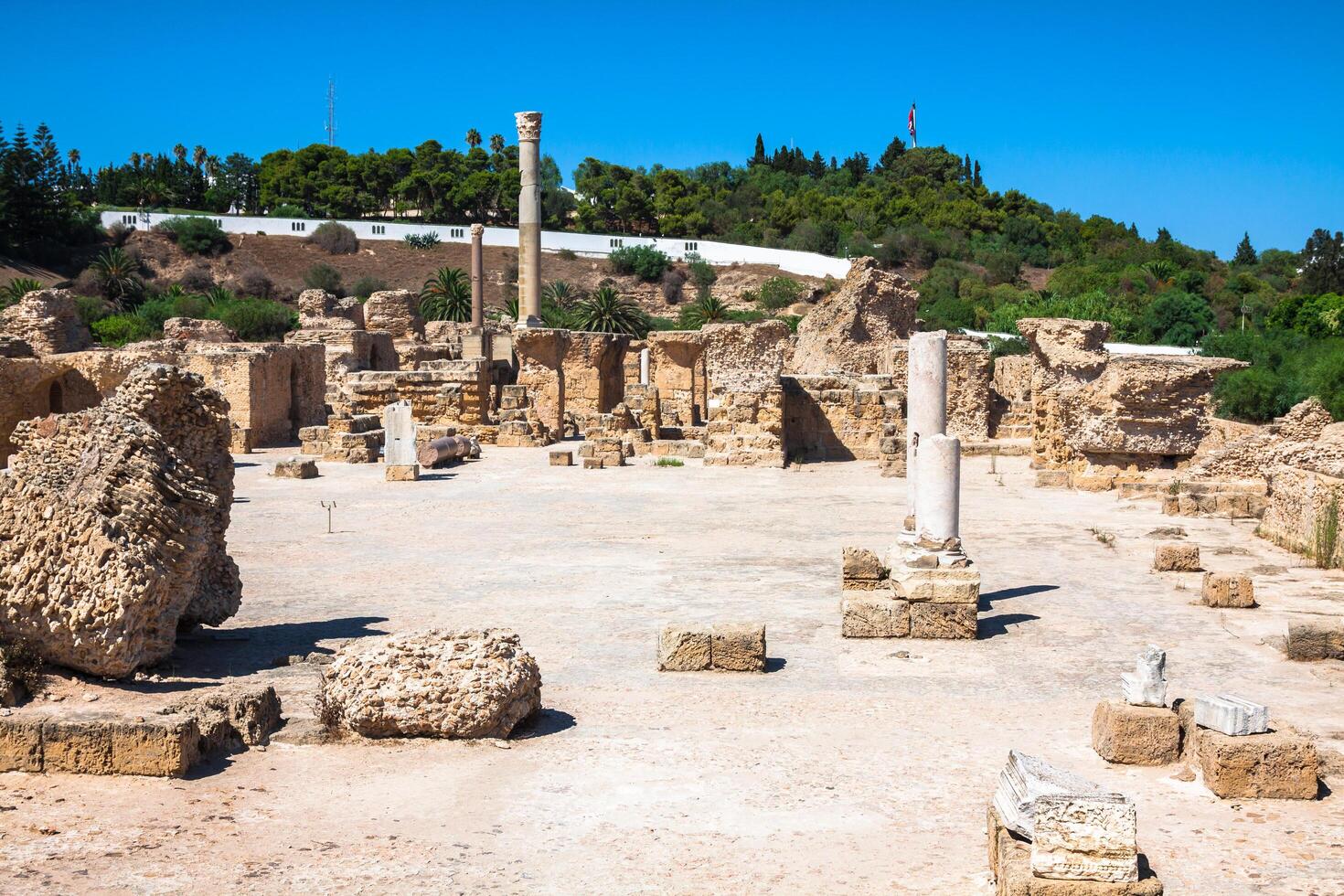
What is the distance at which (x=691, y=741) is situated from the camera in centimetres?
654

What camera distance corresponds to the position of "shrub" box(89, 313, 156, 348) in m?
42.8

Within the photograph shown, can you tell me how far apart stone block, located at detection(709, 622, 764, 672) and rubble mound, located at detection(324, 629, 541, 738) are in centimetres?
170

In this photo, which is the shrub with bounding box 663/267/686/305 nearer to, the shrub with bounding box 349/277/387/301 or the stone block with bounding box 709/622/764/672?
the shrub with bounding box 349/277/387/301

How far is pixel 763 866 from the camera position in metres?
4.90

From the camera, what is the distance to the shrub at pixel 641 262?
68.2 meters

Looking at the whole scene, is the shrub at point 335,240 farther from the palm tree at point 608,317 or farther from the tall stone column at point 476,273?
the tall stone column at point 476,273

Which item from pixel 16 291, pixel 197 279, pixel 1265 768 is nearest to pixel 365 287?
pixel 197 279

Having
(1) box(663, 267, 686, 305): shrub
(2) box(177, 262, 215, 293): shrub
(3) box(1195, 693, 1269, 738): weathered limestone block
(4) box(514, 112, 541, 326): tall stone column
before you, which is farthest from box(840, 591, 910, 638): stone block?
(1) box(663, 267, 686, 305): shrub

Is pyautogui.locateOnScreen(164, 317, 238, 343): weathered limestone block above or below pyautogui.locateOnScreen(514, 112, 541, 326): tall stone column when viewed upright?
below

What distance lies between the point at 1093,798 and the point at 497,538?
9.48 metres

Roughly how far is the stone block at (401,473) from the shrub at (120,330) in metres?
26.7

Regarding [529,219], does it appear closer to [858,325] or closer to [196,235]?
[858,325]

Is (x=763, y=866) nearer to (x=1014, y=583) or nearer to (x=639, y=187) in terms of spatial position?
(x=1014, y=583)

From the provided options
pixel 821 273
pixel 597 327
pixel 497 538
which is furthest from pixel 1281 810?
pixel 821 273
